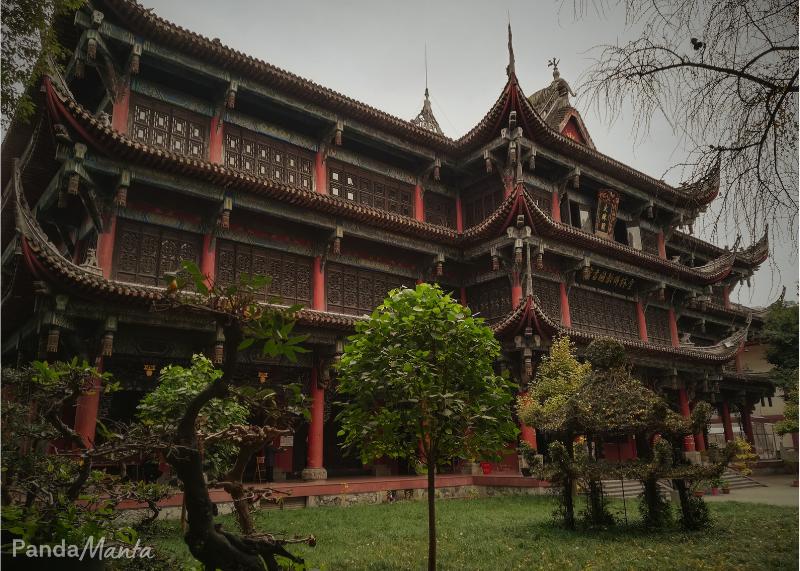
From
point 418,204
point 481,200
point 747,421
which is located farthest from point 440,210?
point 747,421

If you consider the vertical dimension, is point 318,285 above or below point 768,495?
above

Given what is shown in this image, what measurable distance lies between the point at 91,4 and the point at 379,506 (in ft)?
42.4

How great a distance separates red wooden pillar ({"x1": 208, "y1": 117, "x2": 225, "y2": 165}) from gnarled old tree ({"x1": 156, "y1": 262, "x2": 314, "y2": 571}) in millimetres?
11661

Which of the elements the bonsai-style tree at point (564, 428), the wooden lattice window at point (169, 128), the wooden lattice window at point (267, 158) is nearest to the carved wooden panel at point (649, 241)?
the bonsai-style tree at point (564, 428)

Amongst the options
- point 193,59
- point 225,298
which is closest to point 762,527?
point 225,298

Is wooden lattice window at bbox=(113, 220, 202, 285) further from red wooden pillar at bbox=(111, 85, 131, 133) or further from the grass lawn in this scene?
the grass lawn

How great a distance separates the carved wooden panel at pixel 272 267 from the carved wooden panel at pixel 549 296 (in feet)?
25.4

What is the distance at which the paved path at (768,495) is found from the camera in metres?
15.4

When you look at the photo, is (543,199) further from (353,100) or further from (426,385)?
(426,385)

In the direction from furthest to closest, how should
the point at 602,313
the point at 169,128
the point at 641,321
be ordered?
the point at 641,321 → the point at 602,313 → the point at 169,128

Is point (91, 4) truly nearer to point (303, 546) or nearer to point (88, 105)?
point (88, 105)

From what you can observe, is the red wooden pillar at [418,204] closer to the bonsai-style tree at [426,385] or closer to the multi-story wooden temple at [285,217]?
the multi-story wooden temple at [285,217]

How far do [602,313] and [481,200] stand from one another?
20.4 ft

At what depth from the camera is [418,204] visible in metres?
19.1
